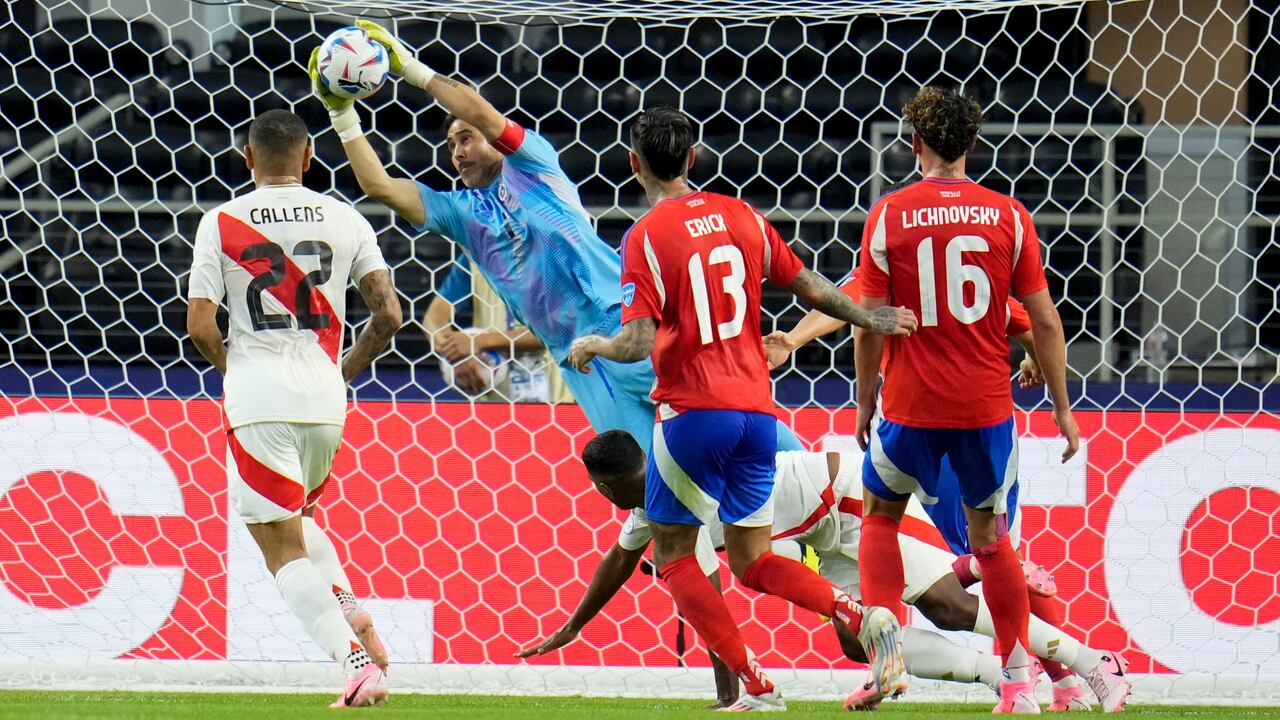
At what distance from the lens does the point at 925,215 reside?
3.89 metres

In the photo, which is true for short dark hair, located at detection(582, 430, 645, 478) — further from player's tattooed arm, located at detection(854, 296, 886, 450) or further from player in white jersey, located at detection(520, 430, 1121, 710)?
player's tattooed arm, located at detection(854, 296, 886, 450)

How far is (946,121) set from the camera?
3.90m

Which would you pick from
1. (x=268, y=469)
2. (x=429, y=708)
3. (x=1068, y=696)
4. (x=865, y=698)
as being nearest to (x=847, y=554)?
(x=865, y=698)

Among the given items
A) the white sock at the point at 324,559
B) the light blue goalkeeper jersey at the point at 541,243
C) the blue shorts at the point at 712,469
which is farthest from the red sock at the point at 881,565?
the white sock at the point at 324,559

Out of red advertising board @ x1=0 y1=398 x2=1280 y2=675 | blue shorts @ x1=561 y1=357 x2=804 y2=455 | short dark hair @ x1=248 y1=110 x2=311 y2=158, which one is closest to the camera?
short dark hair @ x1=248 y1=110 x2=311 y2=158

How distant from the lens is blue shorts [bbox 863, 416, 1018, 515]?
3922 mm

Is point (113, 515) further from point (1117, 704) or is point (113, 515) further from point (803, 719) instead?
point (1117, 704)

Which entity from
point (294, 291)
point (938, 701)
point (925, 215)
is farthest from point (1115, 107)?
point (294, 291)

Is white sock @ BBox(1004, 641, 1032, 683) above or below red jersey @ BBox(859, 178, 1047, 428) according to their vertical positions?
below

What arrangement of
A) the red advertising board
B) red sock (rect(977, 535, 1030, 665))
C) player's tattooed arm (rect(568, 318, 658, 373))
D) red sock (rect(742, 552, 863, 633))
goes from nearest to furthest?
player's tattooed arm (rect(568, 318, 658, 373)) → red sock (rect(742, 552, 863, 633)) → red sock (rect(977, 535, 1030, 665)) → the red advertising board

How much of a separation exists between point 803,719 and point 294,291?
176 cm

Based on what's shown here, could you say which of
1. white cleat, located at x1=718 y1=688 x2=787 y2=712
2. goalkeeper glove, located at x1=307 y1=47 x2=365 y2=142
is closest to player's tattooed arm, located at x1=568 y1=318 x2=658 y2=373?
white cleat, located at x1=718 y1=688 x2=787 y2=712

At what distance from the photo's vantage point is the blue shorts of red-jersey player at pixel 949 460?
154 inches

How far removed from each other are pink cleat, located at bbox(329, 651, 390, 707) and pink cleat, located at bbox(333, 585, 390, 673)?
425 mm
